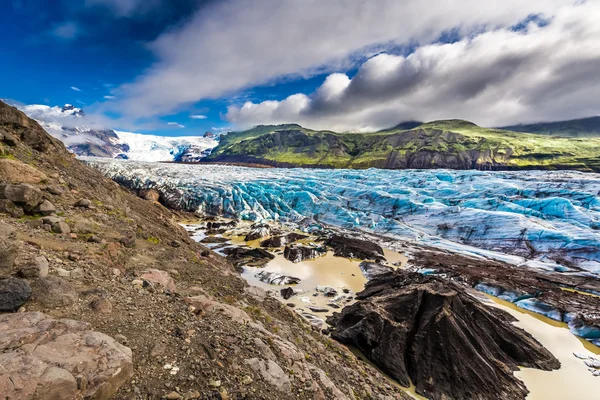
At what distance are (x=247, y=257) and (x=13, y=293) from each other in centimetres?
Answer: 2353

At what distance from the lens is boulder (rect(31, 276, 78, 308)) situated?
5523 mm

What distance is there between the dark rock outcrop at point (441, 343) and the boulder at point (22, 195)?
14697mm

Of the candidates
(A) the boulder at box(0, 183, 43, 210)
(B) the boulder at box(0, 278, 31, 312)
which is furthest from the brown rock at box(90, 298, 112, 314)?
(A) the boulder at box(0, 183, 43, 210)

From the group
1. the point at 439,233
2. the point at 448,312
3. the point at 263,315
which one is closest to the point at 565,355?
the point at 448,312

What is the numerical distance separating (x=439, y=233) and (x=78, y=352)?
4347 centimetres

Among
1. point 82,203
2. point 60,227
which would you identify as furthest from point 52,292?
point 82,203

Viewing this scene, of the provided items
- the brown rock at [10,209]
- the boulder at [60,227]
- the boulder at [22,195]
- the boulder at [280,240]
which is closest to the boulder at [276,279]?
the boulder at [280,240]

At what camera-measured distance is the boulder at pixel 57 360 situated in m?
3.51

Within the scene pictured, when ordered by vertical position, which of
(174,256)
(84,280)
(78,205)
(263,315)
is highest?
(78,205)

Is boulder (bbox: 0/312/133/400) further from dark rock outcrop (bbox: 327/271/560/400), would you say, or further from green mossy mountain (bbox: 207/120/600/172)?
green mossy mountain (bbox: 207/120/600/172)

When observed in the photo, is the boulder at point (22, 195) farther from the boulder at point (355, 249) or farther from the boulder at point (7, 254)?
the boulder at point (355, 249)

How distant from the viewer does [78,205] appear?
11.8 m

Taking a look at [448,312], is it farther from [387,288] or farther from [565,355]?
[565,355]

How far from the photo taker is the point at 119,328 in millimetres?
5594
